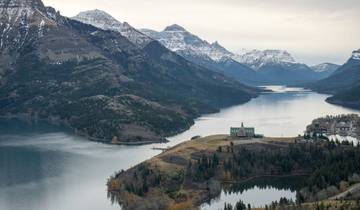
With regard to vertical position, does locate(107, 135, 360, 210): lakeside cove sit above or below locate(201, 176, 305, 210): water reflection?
above

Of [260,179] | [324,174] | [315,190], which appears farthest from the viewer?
[260,179]

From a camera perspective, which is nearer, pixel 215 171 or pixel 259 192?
pixel 259 192

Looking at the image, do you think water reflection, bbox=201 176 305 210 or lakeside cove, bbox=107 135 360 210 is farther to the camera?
water reflection, bbox=201 176 305 210

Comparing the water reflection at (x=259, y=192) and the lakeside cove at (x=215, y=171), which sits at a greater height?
the lakeside cove at (x=215, y=171)

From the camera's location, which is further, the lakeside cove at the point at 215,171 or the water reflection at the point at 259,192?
the water reflection at the point at 259,192

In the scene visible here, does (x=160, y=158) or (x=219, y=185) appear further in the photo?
(x=160, y=158)

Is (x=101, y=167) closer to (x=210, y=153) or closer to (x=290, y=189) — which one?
(x=210, y=153)

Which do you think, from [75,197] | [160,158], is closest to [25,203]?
[75,197]

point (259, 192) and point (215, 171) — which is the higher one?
point (215, 171)
